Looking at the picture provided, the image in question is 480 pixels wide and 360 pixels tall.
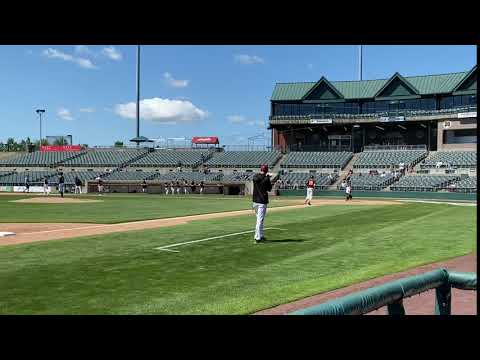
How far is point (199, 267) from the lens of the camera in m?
8.43

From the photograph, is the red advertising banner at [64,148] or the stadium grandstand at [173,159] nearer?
the stadium grandstand at [173,159]

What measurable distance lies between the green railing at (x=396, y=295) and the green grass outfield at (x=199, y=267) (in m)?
1.89

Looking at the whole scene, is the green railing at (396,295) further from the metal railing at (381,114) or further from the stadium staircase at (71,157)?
the stadium staircase at (71,157)

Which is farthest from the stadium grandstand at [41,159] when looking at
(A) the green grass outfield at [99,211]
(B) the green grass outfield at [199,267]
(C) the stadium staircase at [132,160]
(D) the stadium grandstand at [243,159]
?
(B) the green grass outfield at [199,267]

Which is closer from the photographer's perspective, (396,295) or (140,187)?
(396,295)

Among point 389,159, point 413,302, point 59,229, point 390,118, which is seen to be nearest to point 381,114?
point 390,118

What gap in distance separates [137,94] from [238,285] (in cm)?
6610

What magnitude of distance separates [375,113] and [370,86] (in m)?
5.14

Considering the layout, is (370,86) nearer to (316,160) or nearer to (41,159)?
(316,160)

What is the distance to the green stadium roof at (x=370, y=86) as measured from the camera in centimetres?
6141

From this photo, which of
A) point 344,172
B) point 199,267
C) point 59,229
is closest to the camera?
point 199,267

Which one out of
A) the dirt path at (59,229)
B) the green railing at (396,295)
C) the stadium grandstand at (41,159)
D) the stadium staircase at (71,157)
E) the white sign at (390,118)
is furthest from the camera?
the stadium grandstand at (41,159)

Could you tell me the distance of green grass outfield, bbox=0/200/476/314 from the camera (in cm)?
597
